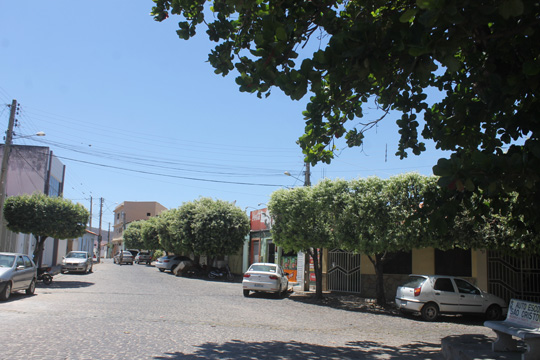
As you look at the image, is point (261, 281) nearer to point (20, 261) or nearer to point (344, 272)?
point (344, 272)

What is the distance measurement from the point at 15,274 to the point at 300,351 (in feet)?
33.7

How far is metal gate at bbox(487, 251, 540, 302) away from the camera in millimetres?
16359

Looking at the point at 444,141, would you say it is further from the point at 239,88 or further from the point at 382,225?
the point at 382,225

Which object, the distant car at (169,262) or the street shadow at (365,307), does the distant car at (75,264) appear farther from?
the street shadow at (365,307)

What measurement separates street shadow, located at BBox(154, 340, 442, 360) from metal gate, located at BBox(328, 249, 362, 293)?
12.9 metres

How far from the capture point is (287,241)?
1920 centimetres

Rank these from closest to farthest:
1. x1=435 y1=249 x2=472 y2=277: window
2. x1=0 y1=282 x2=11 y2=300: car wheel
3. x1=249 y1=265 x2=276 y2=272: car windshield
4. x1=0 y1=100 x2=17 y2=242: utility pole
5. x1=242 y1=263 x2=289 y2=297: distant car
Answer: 1. x1=0 y1=282 x2=11 y2=300: car wheel
2. x1=435 y1=249 x2=472 y2=277: window
3. x1=0 y1=100 x2=17 y2=242: utility pole
4. x1=242 y1=263 x2=289 y2=297: distant car
5. x1=249 y1=265 x2=276 y2=272: car windshield

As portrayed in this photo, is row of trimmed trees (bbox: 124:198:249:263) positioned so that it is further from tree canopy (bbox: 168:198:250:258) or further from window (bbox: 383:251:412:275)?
window (bbox: 383:251:412:275)

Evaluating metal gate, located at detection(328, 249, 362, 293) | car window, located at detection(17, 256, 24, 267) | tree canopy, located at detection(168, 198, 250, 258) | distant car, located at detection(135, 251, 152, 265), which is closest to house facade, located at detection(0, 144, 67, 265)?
tree canopy, located at detection(168, 198, 250, 258)

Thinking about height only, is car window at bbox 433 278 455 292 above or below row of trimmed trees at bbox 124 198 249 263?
below

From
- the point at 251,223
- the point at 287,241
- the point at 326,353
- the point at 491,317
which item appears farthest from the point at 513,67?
the point at 251,223

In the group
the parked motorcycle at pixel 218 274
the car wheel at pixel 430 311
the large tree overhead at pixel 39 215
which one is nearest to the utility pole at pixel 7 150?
the large tree overhead at pixel 39 215

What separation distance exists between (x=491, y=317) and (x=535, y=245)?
9.66ft

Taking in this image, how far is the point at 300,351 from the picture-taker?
7863mm
